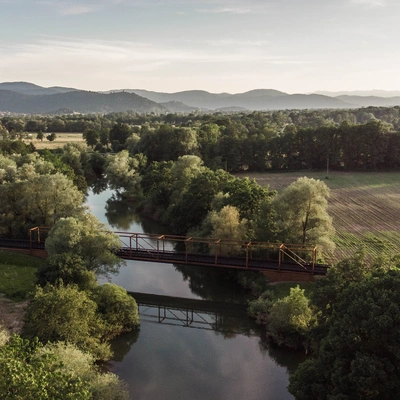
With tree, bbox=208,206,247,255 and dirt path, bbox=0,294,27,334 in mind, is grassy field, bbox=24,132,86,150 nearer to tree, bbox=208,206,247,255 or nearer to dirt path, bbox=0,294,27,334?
tree, bbox=208,206,247,255

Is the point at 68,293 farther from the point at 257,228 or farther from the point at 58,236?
the point at 257,228

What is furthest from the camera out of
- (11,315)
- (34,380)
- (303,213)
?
(303,213)

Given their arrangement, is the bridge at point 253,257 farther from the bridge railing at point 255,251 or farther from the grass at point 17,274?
the grass at point 17,274

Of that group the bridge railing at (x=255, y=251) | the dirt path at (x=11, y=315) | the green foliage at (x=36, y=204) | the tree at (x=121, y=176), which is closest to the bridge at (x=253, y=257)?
the bridge railing at (x=255, y=251)

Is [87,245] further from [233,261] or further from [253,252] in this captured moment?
[253,252]

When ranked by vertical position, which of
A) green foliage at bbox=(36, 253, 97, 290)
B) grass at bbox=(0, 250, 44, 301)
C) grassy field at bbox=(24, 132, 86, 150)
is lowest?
grass at bbox=(0, 250, 44, 301)

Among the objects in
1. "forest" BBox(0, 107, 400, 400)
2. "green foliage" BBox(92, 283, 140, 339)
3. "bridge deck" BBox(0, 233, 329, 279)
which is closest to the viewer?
"forest" BBox(0, 107, 400, 400)

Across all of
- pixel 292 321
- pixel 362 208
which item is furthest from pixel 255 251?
pixel 362 208

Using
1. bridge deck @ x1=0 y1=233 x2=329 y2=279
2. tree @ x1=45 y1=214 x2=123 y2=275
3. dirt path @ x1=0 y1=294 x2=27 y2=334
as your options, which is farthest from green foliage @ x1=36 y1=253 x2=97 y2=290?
bridge deck @ x1=0 y1=233 x2=329 y2=279
